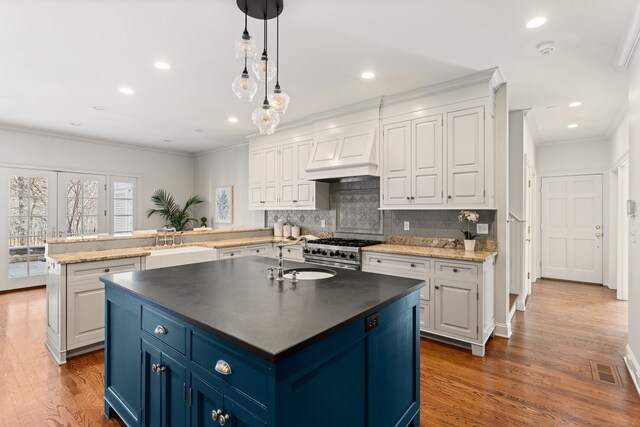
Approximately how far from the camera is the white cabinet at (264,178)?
5.32 meters

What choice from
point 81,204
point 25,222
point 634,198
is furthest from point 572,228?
point 25,222

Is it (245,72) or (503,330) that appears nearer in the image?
(245,72)

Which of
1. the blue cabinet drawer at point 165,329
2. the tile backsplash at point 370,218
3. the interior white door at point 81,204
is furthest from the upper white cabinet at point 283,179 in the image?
the blue cabinet drawer at point 165,329

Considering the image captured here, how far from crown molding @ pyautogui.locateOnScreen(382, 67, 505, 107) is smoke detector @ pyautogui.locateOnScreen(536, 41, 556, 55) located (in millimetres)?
398

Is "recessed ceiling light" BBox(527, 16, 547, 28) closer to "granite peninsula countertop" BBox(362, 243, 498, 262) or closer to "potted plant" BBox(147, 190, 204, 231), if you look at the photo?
"granite peninsula countertop" BBox(362, 243, 498, 262)

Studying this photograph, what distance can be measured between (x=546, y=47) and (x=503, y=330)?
274 centimetres

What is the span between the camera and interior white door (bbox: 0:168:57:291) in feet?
17.6

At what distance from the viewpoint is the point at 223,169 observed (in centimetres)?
704

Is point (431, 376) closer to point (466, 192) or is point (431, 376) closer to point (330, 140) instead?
point (466, 192)

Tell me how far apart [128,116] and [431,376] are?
5.04 meters

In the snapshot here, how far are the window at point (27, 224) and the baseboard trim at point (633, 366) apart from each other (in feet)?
26.1

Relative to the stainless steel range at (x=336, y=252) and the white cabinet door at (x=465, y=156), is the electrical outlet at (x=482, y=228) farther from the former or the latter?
the stainless steel range at (x=336, y=252)

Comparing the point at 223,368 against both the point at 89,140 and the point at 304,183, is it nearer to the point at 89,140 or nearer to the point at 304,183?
the point at 304,183

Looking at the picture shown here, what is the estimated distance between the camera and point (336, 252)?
13.4ft
